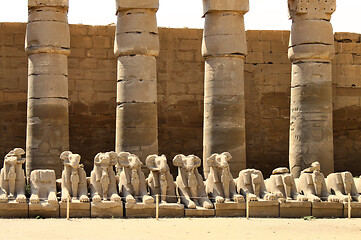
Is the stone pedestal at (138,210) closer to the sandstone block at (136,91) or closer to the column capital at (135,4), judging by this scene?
the sandstone block at (136,91)

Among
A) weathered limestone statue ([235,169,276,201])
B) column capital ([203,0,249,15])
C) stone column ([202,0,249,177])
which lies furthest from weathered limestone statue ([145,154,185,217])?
column capital ([203,0,249,15])

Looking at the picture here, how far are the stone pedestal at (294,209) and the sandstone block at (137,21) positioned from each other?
6.59 metres

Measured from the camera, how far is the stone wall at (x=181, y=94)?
81.5 ft

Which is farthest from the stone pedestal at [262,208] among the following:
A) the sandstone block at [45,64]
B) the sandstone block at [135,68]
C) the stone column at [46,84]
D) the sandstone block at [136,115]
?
the sandstone block at [45,64]

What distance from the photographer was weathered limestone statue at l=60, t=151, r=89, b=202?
1700 cm

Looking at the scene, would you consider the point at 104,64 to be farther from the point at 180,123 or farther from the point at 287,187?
the point at 287,187

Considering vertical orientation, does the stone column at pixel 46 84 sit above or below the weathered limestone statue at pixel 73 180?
above

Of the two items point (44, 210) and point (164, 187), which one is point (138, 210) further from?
point (44, 210)

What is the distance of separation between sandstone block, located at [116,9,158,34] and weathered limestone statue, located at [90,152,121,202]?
4877 mm

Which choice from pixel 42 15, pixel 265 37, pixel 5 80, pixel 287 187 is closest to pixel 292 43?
pixel 265 37

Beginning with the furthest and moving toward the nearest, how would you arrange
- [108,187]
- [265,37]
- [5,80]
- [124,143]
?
[265,37] < [5,80] < [124,143] < [108,187]

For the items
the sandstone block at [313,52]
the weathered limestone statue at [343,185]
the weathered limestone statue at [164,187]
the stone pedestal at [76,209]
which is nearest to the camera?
the stone pedestal at [76,209]

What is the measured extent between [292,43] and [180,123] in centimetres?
530

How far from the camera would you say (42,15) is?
21422 millimetres
